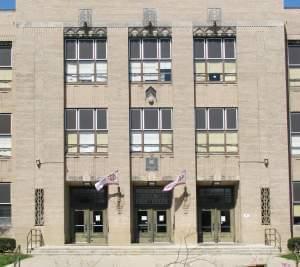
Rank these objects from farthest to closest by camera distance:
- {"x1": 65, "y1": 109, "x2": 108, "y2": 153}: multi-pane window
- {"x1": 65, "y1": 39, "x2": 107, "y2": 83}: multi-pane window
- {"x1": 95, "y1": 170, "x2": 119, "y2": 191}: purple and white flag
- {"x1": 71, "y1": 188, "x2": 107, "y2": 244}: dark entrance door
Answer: {"x1": 71, "y1": 188, "x2": 107, "y2": 244}: dark entrance door → {"x1": 65, "y1": 39, "x2": 107, "y2": 83}: multi-pane window → {"x1": 65, "y1": 109, "x2": 108, "y2": 153}: multi-pane window → {"x1": 95, "y1": 170, "x2": 119, "y2": 191}: purple and white flag

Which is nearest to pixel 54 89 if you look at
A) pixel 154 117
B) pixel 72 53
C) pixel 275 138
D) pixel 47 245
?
pixel 72 53

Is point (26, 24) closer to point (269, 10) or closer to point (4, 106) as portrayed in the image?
point (4, 106)

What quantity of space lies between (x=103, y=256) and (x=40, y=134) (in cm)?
781

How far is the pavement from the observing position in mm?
32031

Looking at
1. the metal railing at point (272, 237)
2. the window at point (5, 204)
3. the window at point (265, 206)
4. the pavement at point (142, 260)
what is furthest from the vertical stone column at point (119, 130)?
the metal railing at point (272, 237)

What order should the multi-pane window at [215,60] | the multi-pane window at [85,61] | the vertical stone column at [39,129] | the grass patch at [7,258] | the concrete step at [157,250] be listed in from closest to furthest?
the grass patch at [7,258] < the concrete step at [157,250] < the vertical stone column at [39,129] < the multi-pane window at [85,61] < the multi-pane window at [215,60]

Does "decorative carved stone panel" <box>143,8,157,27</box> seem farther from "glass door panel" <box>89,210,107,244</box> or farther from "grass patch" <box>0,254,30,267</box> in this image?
"grass patch" <box>0,254,30,267</box>

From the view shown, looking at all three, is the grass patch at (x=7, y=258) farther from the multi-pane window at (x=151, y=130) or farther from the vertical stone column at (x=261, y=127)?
the vertical stone column at (x=261, y=127)

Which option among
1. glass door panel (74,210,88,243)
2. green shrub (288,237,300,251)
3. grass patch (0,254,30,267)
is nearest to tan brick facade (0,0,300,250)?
glass door panel (74,210,88,243)

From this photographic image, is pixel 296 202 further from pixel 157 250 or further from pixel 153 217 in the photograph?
pixel 157 250

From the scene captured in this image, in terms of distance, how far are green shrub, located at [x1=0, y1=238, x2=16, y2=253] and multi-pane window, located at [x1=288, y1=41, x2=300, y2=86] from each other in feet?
54.6

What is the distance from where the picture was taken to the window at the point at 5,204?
39219 mm

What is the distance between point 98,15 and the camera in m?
40.0

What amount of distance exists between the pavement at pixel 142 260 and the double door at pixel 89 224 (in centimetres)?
497
